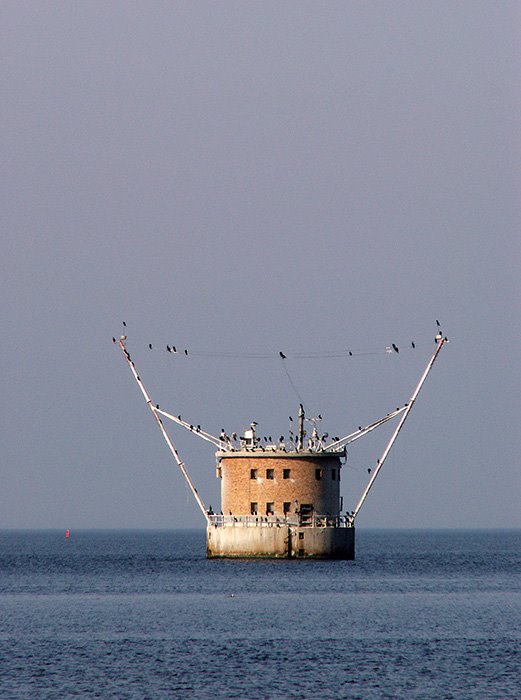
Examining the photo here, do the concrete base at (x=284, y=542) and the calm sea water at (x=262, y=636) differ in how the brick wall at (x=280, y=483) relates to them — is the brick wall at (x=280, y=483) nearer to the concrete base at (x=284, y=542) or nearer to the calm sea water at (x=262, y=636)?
the concrete base at (x=284, y=542)

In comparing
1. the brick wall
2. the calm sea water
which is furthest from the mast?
the calm sea water

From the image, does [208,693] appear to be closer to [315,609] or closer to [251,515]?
[315,609]

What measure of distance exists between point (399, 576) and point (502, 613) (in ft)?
118

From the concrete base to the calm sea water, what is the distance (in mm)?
1221

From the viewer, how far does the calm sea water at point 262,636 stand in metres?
59.6

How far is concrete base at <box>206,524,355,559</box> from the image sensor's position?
11725 cm

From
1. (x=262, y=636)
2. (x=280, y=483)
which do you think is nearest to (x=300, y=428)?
(x=280, y=483)

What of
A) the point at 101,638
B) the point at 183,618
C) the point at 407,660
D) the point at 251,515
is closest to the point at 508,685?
the point at 407,660

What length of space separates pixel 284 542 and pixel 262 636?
1677 inches

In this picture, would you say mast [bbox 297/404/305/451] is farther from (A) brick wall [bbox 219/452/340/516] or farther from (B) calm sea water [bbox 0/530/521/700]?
(B) calm sea water [bbox 0/530/521/700]

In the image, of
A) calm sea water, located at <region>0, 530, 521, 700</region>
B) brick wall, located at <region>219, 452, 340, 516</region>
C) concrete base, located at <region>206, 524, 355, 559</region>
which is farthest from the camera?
brick wall, located at <region>219, 452, 340, 516</region>

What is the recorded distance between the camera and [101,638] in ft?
243

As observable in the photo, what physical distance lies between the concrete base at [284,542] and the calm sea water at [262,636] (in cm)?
122

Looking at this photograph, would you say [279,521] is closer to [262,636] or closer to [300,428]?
[300,428]
